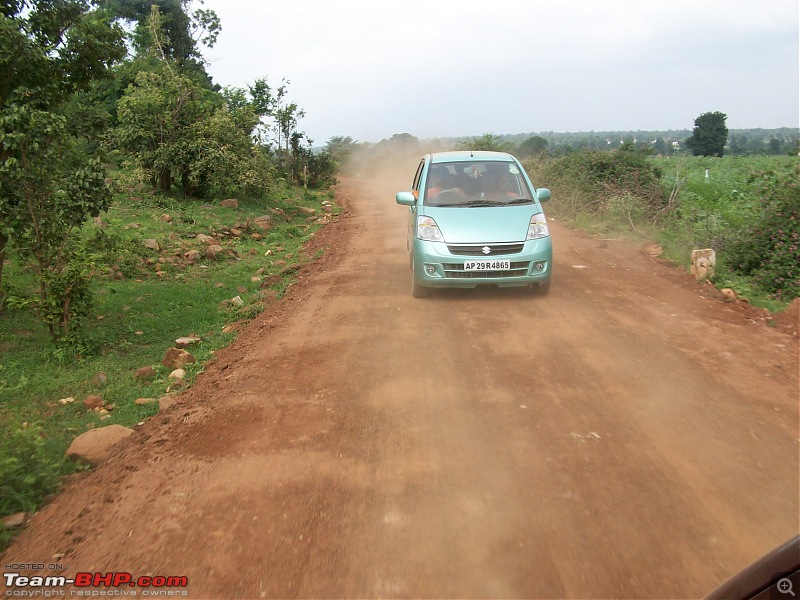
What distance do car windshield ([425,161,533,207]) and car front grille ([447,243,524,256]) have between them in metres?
0.89

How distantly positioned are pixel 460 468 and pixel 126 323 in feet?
20.4

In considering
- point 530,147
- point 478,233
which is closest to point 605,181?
point 478,233

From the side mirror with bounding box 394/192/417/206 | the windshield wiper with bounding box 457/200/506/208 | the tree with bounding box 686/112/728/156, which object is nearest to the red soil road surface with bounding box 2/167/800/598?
the windshield wiper with bounding box 457/200/506/208

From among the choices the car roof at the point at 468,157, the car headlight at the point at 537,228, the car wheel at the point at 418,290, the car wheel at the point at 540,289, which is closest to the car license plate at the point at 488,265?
the car headlight at the point at 537,228

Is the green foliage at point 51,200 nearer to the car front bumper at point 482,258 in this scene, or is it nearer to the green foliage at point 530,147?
the car front bumper at point 482,258

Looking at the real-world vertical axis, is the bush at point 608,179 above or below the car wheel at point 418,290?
above

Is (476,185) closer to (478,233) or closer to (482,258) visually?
(478,233)

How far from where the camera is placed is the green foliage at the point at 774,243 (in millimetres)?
8344

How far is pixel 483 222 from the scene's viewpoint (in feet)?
26.6

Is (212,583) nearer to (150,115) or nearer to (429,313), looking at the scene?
(429,313)

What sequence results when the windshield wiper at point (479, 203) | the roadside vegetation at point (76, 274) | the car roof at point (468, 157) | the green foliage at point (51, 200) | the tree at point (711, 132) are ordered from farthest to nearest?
the tree at point (711, 132), the car roof at point (468, 157), the windshield wiper at point (479, 203), the green foliage at point (51, 200), the roadside vegetation at point (76, 274)

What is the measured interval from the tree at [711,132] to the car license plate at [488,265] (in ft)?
131

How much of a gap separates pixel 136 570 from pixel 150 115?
1654 centimetres

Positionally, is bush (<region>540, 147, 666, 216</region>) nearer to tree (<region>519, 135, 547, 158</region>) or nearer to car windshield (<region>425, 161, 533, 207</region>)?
car windshield (<region>425, 161, 533, 207</region>)
